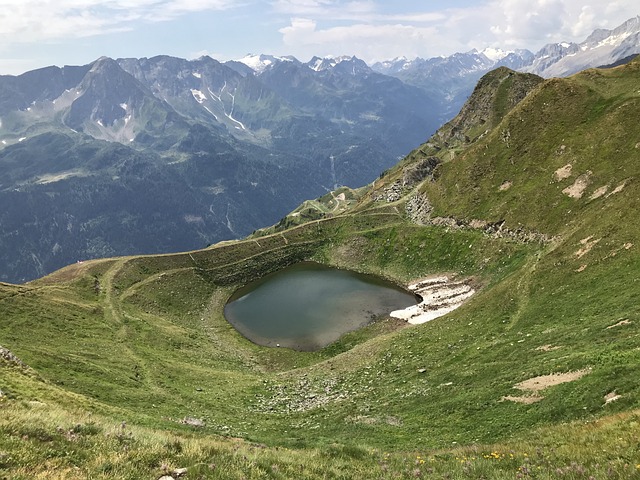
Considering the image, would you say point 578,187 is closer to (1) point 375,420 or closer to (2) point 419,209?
(2) point 419,209

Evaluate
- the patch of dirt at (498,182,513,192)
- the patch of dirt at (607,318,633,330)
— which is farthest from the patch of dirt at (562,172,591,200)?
the patch of dirt at (607,318,633,330)

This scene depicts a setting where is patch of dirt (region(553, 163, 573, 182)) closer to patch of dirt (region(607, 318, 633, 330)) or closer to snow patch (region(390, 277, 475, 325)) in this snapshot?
snow patch (region(390, 277, 475, 325))

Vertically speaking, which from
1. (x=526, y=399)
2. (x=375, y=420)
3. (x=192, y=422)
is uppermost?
(x=526, y=399)

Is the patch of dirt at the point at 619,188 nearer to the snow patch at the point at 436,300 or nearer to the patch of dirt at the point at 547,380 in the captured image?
the snow patch at the point at 436,300

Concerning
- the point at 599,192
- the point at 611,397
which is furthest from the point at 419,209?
the point at 611,397

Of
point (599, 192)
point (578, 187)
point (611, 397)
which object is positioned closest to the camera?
point (611, 397)

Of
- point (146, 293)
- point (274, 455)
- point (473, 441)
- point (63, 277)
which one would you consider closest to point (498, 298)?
point (473, 441)

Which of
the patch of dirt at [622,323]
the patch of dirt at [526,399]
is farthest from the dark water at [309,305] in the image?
the patch of dirt at [622,323]
